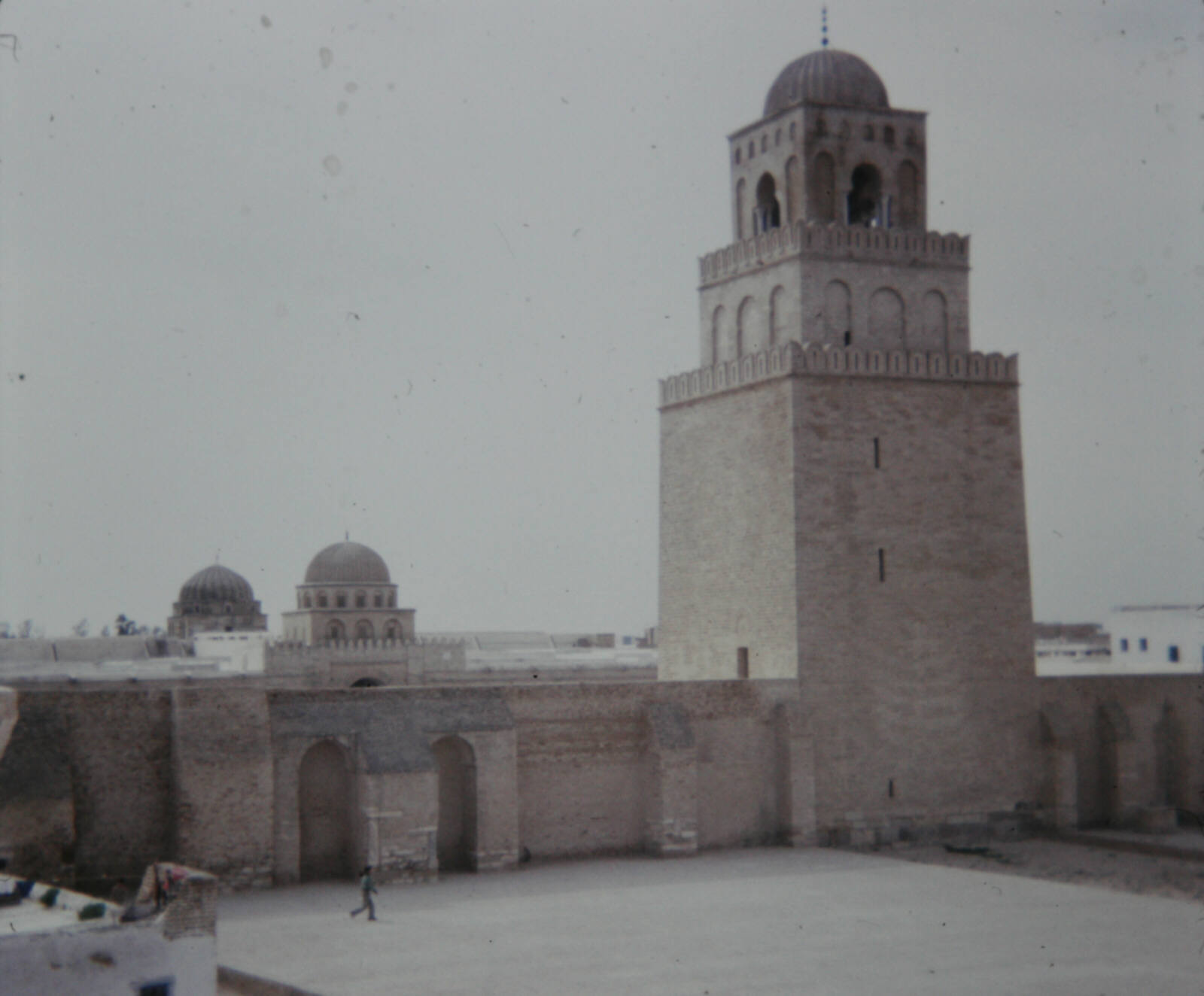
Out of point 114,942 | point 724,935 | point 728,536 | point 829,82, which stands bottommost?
point 724,935

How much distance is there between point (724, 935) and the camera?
17141 millimetres

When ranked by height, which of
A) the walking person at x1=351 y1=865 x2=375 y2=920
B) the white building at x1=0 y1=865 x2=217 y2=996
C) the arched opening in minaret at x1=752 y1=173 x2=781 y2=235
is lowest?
the walking person at x1=351 y1=865 x2=375 y2=920

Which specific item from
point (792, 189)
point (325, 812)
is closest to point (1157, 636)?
point (792, 189)

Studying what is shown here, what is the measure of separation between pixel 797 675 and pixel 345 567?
27057 millimetres

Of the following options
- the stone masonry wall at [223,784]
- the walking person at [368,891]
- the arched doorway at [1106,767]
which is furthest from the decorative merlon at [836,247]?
the walking person at [368,891]

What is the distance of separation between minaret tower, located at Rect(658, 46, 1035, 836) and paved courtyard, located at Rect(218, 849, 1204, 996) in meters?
3.76

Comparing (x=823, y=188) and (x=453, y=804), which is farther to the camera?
(x=823, y=188)

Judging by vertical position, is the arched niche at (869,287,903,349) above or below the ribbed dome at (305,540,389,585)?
above

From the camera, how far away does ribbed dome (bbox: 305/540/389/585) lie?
48.2 meters

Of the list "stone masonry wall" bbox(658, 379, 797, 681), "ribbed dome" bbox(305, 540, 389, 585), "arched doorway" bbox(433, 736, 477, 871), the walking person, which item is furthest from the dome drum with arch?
the walking person

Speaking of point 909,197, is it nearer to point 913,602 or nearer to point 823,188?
point 823,188

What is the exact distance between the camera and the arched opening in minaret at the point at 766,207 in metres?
26.8

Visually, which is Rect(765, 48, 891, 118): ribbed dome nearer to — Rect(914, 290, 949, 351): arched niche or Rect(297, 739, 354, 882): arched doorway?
Rect(914, 290, 949, 351): arched niche

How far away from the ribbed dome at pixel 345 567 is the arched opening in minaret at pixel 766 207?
25.4m
